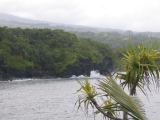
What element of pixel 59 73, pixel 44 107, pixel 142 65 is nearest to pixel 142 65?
pixel 142 65

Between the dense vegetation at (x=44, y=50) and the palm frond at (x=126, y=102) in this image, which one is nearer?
the palm frond at (x=126, y=102)

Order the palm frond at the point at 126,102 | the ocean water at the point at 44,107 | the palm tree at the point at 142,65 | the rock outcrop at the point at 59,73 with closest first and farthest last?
the palm frond at the point at 126,102 → the palm tree at the point at 142,65 → the ocean water at the point at 44,107 → the rock outcrop at the point at 59,73

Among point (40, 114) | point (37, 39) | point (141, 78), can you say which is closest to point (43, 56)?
point (37, 39)

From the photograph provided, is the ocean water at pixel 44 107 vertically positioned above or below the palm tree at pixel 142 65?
below

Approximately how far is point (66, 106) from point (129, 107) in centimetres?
3904

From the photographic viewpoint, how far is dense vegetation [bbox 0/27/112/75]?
311 feet

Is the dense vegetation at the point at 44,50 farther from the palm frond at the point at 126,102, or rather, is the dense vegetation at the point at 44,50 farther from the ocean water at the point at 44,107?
the palm frond at the point at 126,102

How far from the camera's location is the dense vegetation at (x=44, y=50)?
94.7 m

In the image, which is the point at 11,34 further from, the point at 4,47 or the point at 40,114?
the point at 40,114

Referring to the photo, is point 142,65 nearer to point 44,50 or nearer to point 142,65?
point 142,65

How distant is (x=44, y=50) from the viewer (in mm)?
103125

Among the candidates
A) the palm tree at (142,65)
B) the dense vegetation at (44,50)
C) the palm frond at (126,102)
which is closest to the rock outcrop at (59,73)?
the dense vegetation at (44,50)

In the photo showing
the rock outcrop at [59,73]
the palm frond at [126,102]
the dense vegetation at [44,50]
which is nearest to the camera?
the palm frond at [126,102]

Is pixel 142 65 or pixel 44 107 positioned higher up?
pixel 142 65
